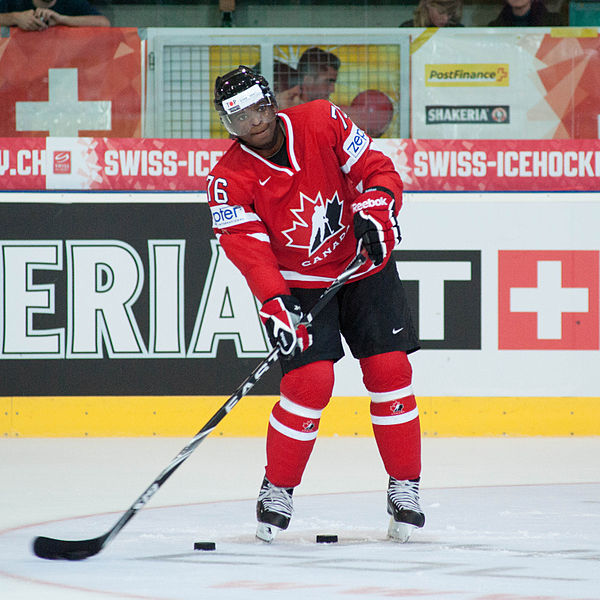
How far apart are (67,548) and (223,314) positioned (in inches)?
110

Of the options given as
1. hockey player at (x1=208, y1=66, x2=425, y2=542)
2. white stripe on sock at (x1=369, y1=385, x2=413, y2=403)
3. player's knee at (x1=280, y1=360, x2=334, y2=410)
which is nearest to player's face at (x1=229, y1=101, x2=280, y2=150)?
hockey player at (x1=208, y1=66, x2=425, y2=542)

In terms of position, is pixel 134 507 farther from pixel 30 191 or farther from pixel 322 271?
pixel 30 191

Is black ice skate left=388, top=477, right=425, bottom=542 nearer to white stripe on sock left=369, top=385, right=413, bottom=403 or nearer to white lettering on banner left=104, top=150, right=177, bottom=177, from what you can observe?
white stripe on sock left=369, top=385, right=413, bottom=403

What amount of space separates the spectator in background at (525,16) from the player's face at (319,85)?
2.58ft

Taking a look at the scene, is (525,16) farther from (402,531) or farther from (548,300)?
(402,531)

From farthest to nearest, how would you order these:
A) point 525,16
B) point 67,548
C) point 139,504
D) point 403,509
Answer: point 525,16, point 403,509, point 139,504, point 67,548

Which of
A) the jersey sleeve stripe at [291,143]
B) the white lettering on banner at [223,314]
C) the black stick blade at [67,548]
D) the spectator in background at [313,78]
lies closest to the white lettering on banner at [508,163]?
the spectator in background at [313,78]

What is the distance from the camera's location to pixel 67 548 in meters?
2.58

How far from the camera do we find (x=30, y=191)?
536 cm

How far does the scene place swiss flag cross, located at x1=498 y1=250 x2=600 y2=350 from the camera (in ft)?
17.3

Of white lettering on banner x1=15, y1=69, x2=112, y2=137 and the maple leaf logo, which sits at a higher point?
white lettering on banner x1=15, y1=69, x2=112, y2=137

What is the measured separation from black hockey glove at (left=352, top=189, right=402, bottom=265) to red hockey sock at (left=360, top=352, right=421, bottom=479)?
26 centimetres

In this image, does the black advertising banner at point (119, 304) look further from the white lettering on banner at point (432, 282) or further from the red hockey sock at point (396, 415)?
the red hockey sock at point (396, 415)

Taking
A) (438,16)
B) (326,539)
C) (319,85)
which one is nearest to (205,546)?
(326,539)
